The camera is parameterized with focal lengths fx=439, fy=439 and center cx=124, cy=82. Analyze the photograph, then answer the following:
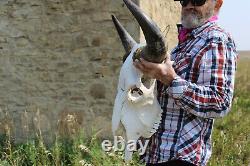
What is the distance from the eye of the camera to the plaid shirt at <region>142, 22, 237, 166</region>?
237 cm

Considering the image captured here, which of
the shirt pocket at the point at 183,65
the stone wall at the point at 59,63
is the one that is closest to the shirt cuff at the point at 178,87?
the shirt pocket at the point at 183,65

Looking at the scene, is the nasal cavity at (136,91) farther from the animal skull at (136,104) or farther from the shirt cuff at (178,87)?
the shirt cuff at (178,87)

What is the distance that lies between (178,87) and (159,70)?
0.45ft

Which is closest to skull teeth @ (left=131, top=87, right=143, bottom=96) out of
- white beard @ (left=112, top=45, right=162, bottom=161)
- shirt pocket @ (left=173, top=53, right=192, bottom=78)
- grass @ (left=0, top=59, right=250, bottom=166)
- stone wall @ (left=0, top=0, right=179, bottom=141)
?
white beard @ (left=112, top=45, right=162, bottom=161)

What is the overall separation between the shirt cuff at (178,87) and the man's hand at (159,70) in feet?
0.09

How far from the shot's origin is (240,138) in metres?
7.20

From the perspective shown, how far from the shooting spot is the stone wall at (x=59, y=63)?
6.61m

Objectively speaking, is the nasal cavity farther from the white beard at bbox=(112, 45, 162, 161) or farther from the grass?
the grass

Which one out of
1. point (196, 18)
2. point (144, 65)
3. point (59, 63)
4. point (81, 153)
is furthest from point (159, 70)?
point (59, 63)

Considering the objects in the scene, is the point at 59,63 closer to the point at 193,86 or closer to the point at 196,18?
the point at 196,18

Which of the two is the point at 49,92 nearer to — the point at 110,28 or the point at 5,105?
the point at 5,105

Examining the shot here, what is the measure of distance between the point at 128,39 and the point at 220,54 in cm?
65

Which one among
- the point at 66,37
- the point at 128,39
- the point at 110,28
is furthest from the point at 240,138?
the point at 128,39

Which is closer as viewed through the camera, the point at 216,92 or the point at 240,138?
the point at 216,92
